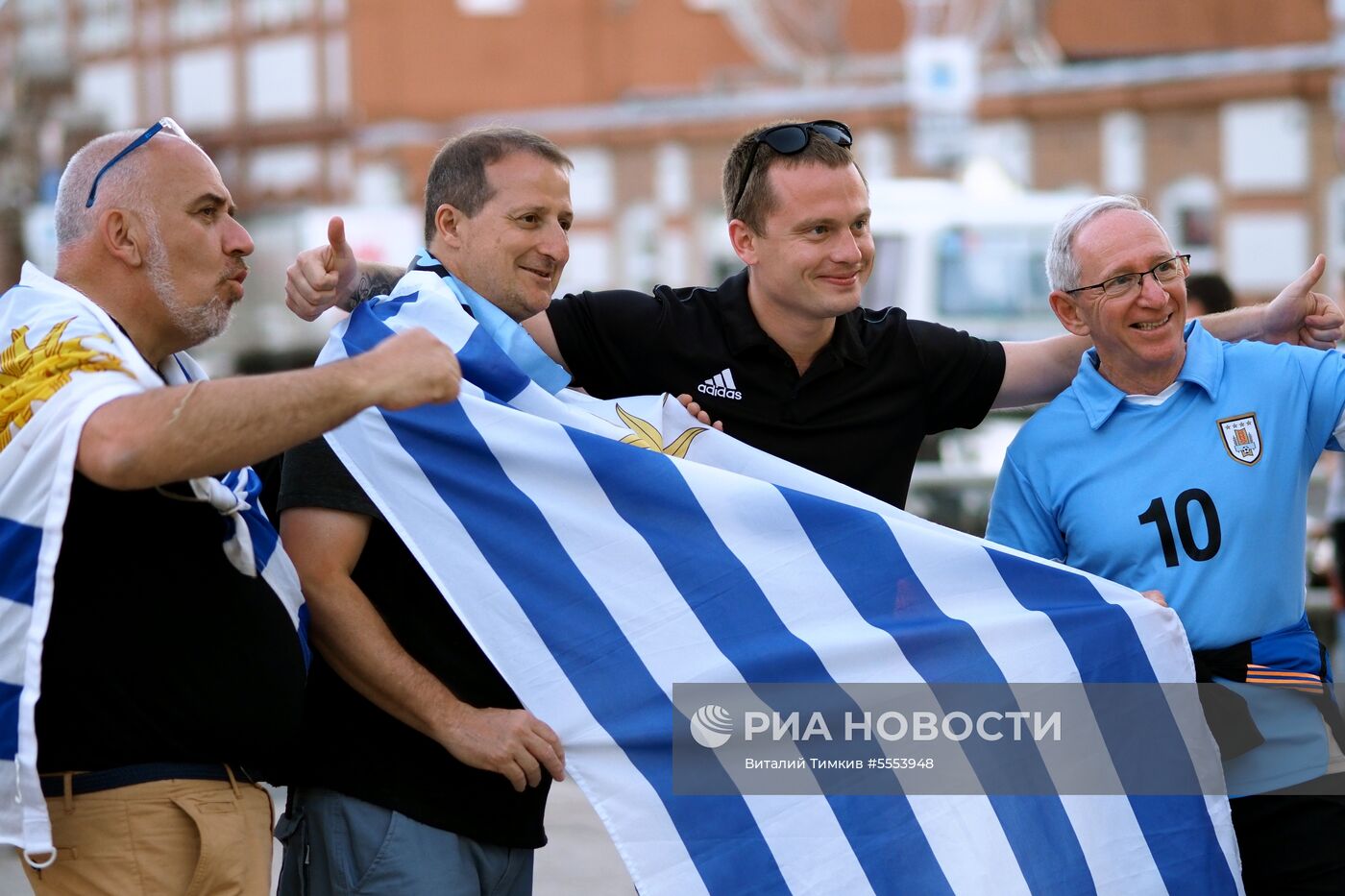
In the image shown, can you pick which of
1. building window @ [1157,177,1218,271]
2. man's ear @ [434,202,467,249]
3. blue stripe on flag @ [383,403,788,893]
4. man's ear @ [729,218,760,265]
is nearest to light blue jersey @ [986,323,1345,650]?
man's ear @ [729,218,760,265]

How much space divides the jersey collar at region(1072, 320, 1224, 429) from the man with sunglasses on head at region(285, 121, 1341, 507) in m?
0.24

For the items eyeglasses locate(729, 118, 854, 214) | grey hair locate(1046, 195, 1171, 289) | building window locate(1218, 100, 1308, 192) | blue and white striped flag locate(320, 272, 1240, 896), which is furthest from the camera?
building window locate(1218, 100, 1308, 192)

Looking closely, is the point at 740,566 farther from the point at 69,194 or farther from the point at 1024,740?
the point at 69,194

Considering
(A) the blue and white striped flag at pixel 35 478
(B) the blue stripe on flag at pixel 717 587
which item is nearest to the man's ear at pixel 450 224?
(B) the blue stripe on flag at pixel 717 587

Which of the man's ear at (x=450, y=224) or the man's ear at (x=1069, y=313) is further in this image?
the man's ear at (x=1069, y=313)

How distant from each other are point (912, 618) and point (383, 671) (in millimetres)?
1080

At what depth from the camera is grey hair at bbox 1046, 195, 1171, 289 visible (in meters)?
3.78

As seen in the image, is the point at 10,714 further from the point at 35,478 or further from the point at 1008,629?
the point at 1008,629

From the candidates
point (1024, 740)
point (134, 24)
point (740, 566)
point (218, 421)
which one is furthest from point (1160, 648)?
point (134, 24)

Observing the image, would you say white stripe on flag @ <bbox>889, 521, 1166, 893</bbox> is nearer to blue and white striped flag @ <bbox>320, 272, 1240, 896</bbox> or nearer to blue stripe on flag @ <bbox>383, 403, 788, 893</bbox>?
blue and white striped flag @ <bbox>320, 272, 1240, 896</bbox>

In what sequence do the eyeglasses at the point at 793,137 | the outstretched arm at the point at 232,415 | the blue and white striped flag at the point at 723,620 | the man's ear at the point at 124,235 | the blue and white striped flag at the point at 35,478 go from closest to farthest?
the outstretched arm at the point at 232,415 → the blue and white striped flag at the point at 35,478 → the man's ear at the point at 124,235 → the blue and white striped flag at the point at 723,620 → the eyeglasses at the point at 793,137

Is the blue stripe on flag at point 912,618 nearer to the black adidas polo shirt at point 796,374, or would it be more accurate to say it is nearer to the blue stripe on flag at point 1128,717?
the blue stripe on flag at point 1128,717

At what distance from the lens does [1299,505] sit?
3611mm

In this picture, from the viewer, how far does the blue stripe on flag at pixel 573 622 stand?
336cm
